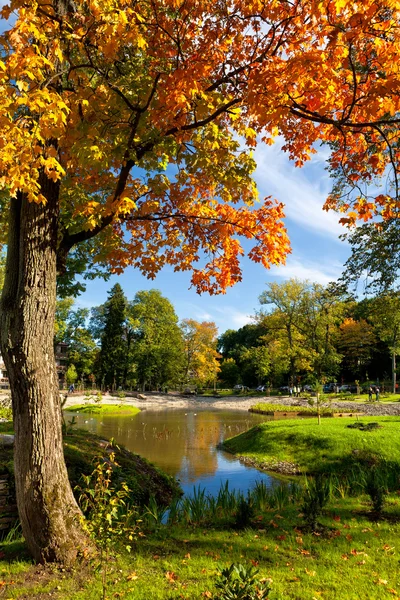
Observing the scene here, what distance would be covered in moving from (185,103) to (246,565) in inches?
203

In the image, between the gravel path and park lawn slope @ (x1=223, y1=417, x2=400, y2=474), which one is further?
the gravel path

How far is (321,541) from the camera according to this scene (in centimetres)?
518

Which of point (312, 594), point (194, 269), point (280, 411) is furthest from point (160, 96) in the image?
point (280, 411)

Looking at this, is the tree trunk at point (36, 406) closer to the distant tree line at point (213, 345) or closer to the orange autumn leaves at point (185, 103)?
the orange autumn leaves at point (185, 103)

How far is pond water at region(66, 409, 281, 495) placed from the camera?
1073 centimetres

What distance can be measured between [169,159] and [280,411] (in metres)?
23.6

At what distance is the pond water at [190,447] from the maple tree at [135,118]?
6.31 meters

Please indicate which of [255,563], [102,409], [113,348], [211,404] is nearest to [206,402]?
[211,404]

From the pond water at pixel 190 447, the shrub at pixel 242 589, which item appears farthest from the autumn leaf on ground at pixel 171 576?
the pond water at pixel 190 447

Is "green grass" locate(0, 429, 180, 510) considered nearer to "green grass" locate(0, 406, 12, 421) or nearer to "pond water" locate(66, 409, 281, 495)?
"pond water" locate(66, 409, 281, 495)

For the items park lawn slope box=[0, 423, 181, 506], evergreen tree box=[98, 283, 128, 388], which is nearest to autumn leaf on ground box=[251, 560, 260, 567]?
park lawn slope box=[0, 423, 181, 506]

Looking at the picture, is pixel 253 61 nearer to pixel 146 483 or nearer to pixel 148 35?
pixel 148 35

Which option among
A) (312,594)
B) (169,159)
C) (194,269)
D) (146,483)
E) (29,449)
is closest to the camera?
(312,594)

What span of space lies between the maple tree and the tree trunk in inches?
0.6
